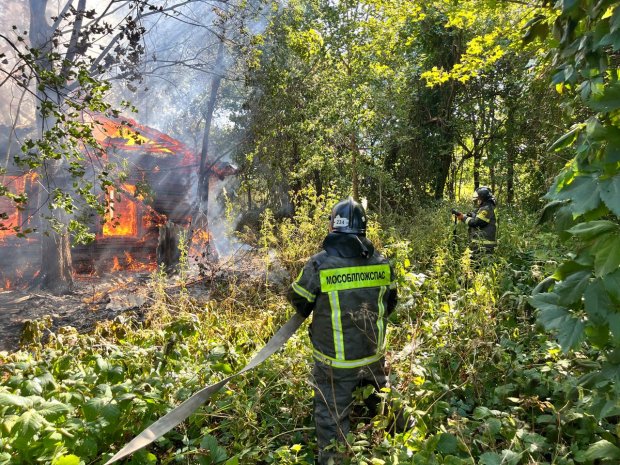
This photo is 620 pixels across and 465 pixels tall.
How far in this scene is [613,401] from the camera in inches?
52.3

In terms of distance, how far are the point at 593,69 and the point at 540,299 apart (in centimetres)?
72

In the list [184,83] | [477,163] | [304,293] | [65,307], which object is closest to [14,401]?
[304,293]

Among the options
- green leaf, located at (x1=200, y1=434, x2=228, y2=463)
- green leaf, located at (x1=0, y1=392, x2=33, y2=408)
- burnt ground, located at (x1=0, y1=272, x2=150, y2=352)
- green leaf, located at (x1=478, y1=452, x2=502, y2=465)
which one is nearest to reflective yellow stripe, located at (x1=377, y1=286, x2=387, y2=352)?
green leaf, located at (x1=478, y1=452, x2=502, y2=465)

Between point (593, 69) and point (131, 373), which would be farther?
point (131, 373)

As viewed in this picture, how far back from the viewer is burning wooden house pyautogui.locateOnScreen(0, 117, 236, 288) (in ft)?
36.0

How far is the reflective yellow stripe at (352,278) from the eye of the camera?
269 cm

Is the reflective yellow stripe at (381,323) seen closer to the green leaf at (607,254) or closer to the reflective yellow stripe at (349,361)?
the reflective yellow stripe at (349,361)

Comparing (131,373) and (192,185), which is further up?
(192,185)

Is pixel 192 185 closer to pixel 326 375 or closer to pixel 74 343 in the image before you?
pixel 74 343

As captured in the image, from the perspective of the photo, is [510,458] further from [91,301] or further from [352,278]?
[91,301]

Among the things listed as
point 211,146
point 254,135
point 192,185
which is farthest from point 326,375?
point 211,146

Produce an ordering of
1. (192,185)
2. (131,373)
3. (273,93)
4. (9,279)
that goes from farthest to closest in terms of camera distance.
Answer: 1. (192,185)
2. (9,279)
3. (273,93)
4. (131,373)

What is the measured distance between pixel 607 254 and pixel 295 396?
2457mm

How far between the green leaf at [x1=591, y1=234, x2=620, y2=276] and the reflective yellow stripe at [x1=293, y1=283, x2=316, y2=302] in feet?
6.03
